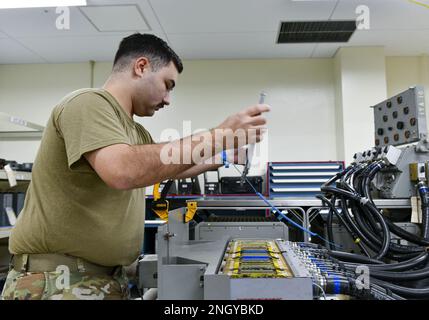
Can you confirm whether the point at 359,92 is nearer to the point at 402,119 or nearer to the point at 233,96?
the point at 233,96

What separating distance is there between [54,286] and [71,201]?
23 centimetres

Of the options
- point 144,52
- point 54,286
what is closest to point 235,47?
point 144,52

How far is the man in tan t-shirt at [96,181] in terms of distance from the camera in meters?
0.74

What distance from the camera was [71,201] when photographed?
0.85 m

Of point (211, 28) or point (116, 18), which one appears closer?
point (116, 18)

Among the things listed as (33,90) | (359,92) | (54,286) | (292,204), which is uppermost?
(33,90)

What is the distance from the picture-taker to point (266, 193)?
10.8ft

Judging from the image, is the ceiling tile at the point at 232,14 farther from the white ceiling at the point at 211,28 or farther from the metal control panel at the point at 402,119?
the metal control panel at the point at 402,119

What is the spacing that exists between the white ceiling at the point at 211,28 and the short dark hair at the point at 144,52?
1.95 meters

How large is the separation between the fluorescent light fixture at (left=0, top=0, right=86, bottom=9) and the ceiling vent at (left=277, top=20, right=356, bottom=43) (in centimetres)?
187

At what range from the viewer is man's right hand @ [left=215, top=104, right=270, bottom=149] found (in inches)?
29.6

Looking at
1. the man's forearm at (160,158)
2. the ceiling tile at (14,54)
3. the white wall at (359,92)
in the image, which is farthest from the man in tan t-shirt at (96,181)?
the ceiling tile at (14,54)
